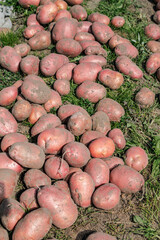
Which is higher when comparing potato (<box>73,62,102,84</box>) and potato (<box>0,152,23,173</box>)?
potato (<box>73,62,102,84</box>)

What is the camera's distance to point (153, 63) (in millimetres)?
3877

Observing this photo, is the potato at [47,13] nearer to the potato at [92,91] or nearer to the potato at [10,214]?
the potato at [92,91]

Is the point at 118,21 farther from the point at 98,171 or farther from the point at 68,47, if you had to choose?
the point at 98,171

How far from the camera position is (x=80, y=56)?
397 cm

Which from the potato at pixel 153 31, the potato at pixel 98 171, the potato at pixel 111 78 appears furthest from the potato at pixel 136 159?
the potato at pixel 153 31

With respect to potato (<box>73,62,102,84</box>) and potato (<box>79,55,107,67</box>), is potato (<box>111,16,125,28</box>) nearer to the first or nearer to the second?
potato (<box>79,55,107,67</box>)

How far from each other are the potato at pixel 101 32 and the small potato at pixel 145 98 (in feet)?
3.69

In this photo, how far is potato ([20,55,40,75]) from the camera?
11.6 ft

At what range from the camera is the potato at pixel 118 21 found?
4.45 meters

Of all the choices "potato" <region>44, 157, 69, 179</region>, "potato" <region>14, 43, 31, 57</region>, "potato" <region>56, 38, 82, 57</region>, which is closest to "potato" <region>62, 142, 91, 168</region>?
"potato" <region>44, 157, 69, 179</region>

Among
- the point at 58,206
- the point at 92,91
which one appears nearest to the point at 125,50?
the point at 92,91

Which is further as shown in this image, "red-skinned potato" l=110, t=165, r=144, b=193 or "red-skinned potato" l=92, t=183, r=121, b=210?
"red-skinned potato" l=110, t=165, r=144, b=193

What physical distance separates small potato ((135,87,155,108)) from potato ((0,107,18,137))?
63.0 inches

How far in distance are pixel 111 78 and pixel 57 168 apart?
1514 millimetres
